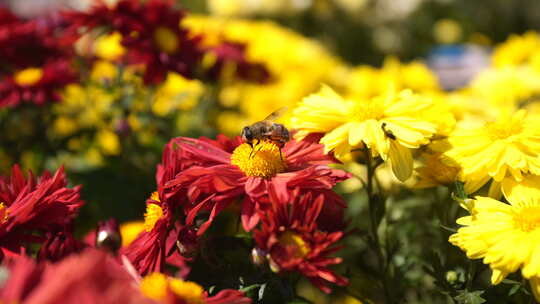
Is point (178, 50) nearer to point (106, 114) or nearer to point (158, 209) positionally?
point (106, 114)

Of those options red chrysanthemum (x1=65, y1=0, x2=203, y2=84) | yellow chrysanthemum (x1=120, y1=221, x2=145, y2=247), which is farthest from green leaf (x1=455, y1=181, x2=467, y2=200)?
red chrysanthemum (x1=65, y1=0, x2=203, y2=84)

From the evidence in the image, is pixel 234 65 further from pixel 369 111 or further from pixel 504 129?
pixel 504 129

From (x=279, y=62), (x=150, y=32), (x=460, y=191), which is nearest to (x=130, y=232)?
(x=150, y=32)

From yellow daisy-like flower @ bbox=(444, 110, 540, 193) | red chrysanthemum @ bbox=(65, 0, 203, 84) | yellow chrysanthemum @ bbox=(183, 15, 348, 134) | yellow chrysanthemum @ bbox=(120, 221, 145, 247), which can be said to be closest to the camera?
yellow daisy-like flower @ bbox=(444, 110, 540, 193)

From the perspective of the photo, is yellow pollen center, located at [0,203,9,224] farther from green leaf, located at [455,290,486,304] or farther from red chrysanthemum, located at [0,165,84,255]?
green leaf, located at [455,290,486,304]

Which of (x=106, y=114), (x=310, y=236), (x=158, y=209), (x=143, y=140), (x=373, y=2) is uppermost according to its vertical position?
(x=310, y=236)

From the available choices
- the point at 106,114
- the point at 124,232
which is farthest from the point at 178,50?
the point at 124,232
